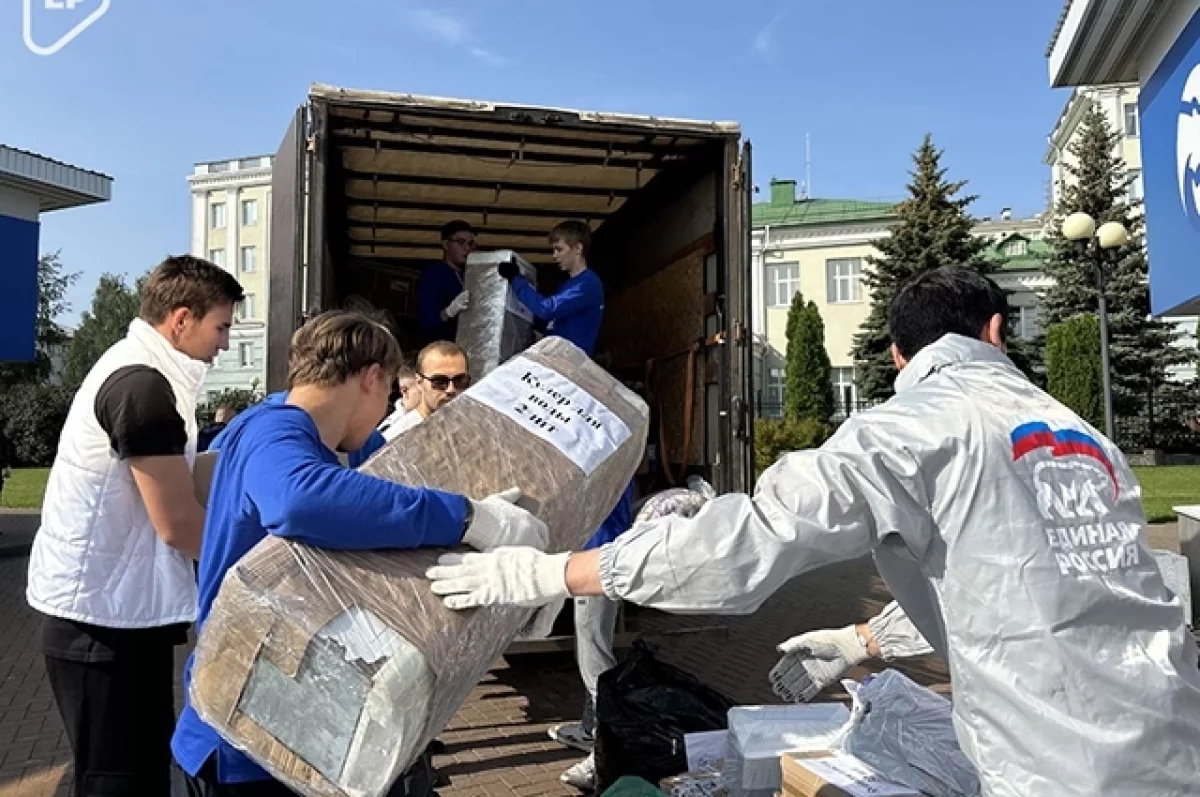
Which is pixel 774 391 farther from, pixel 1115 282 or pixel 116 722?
pixel 116 722

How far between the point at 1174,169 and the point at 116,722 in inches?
281

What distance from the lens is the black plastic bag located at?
333 centimetres

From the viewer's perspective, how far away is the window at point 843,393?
34.9 meters

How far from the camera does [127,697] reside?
93.1 inches

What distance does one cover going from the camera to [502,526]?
1.86m

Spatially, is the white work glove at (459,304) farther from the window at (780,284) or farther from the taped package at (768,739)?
the window at (780,284)

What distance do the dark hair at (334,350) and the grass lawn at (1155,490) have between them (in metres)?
12.8

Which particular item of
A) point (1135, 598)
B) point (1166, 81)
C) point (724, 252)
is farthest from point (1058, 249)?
point (1135, 598)

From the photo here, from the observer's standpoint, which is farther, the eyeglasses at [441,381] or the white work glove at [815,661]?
the eyeglasses at [441,381]

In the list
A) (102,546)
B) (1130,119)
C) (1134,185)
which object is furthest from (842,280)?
(102,546)

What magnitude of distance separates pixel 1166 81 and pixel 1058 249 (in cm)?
2664

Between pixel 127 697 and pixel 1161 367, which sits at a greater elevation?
pixel 1161 367

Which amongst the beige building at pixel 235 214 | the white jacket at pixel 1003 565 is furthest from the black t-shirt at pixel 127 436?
the beige building at pixel 235 214

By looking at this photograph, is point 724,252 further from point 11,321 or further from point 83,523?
point 11,321
